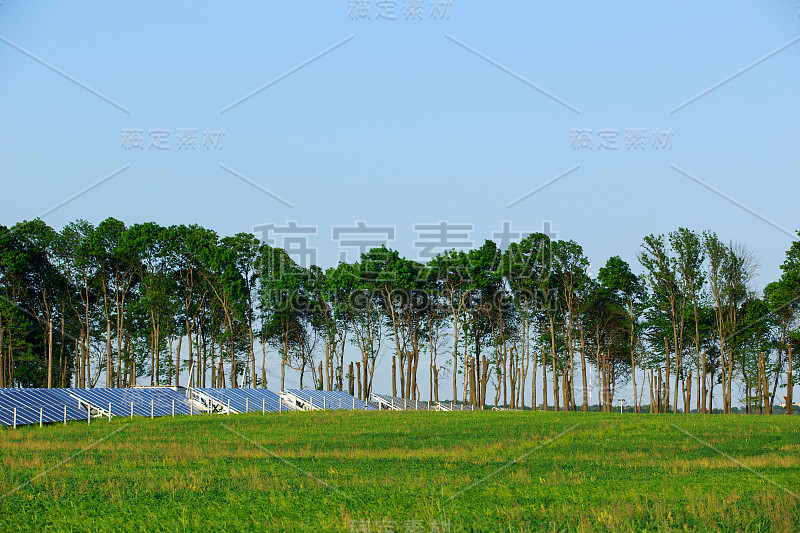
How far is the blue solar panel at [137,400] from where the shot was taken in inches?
1807

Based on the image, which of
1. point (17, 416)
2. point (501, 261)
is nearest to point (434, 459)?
point (17, 416)

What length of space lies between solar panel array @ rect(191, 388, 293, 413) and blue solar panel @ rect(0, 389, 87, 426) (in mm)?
10264

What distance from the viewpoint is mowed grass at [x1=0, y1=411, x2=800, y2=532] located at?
1349 cm

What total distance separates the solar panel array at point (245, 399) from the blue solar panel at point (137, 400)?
1.91 metres

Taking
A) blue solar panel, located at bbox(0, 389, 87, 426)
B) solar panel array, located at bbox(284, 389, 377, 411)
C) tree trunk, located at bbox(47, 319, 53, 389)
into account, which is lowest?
solar panel array, located at bbox(284, 389, 377, 411)

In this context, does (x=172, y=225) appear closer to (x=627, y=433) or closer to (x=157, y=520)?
(x=627, y=433)

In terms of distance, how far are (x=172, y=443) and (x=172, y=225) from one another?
141 feet

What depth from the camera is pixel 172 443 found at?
2962 centimetres

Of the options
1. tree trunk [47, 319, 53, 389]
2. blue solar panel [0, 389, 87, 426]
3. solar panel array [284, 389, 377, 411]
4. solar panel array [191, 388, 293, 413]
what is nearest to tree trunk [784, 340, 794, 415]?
solar panel array [284, 389, 377, 411]

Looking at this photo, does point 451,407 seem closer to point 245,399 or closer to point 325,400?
point 325,400

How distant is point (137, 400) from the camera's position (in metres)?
50.0

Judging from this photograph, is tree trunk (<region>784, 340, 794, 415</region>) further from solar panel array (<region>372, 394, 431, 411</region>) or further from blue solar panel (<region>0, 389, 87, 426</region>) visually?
blue solar panel (<region>0, 389, 87, 426</region>)

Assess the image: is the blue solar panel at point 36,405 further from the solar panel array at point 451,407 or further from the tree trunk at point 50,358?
the solar panel array at point 451,407

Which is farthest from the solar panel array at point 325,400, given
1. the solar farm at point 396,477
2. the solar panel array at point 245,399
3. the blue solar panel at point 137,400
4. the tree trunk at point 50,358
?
the solar farm at point 396,477
